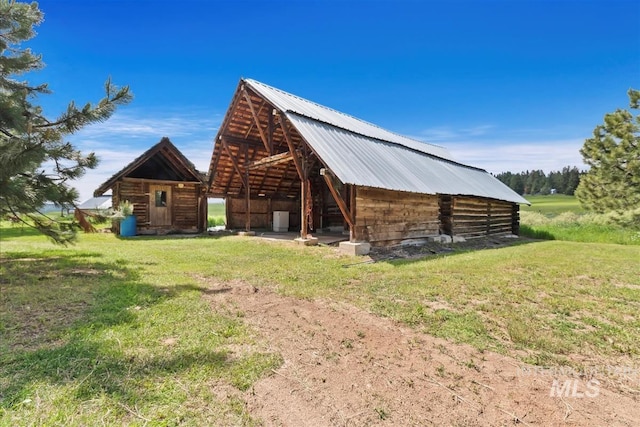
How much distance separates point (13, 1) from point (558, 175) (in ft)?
326

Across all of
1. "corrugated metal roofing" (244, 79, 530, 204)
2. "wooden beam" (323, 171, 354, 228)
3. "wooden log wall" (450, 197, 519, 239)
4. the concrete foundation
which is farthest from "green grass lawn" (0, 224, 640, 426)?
"wooden log wall" (450, 197, 519, 239)

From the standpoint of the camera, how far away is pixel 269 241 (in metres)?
13.5

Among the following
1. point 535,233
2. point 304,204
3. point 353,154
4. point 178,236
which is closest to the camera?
point 353,154

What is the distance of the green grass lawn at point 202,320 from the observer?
2.59 meters

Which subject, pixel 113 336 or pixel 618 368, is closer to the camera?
pixel 618 368

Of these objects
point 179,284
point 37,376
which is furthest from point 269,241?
point 37,376

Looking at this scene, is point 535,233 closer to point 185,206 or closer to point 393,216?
point 393,216

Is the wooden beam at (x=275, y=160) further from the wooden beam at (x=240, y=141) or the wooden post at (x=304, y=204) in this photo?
the wooden post at (x=304, y=204)

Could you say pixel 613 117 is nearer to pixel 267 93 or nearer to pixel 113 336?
pixel 267 93

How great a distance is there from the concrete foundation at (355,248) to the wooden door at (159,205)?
12.1 m

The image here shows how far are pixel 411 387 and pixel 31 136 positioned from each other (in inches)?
297

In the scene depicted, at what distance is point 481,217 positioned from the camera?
56.9ft

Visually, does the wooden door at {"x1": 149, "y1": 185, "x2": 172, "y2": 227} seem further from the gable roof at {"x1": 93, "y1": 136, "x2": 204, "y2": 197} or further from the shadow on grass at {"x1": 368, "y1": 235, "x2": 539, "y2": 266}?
the shadow on grass at {"x1": 368, "y1": 235, "x2": 539, "y2": 266}

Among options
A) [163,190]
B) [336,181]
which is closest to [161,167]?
[163,190]
